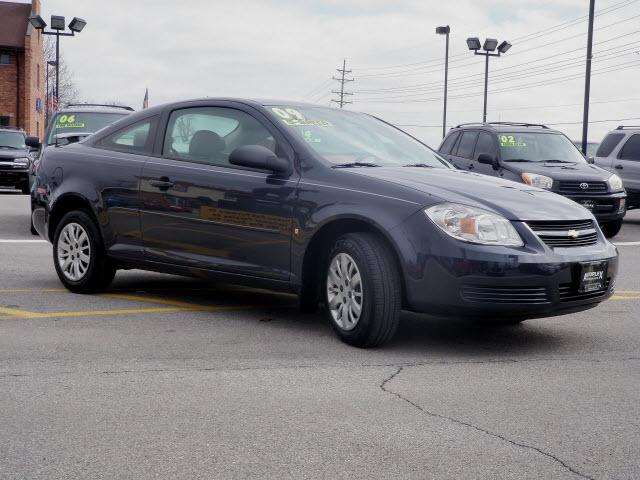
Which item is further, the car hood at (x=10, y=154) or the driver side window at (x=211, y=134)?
the car hood at (x=10, y=154)

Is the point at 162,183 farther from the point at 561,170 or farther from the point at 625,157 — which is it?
the point at 625,157

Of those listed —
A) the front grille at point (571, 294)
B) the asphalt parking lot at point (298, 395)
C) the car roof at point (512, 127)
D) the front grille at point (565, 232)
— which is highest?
the car roof at point (512, 127)

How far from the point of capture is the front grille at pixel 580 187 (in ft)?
52.1

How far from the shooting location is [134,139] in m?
8.39

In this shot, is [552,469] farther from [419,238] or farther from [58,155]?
[58,155]

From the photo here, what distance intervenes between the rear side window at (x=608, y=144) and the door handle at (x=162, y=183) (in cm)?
1401

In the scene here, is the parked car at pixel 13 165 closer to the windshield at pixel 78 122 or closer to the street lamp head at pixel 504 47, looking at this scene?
the windshield at pixel 78 122

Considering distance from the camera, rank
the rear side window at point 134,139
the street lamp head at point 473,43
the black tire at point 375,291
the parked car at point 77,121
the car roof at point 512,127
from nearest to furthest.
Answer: the black tire at point 375,291
the rear side window at point 134,139
the parked car at point 77,121
the car roof at point 512,127
the street lamp head at point 473,43

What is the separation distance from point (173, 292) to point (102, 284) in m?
0.67

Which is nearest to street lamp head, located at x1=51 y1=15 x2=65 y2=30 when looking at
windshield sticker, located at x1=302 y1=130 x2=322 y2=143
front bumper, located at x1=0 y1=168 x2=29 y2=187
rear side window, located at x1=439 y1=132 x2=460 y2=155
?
front bumper, located at x1=0 y1=168 x2=29 y2=187

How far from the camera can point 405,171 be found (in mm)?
7059

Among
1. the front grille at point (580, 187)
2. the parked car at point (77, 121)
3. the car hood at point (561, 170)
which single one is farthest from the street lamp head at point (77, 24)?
the front grille at point (580, 187)

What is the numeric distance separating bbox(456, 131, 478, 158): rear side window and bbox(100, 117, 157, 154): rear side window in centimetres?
975

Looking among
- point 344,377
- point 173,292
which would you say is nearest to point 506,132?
point 173,292
